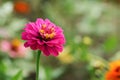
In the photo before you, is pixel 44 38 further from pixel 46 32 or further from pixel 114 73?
pixel 114 73

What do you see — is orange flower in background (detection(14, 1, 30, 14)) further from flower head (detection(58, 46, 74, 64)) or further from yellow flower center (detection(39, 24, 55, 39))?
yellow flower center (detection(39, 24, 55, 39))

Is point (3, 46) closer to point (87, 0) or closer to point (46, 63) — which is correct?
point (46, 63)

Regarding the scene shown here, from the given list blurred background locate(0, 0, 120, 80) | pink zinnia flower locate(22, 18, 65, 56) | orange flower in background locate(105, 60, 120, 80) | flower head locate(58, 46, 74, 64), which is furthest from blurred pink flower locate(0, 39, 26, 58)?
pink zinnia flower locate(22, 18, 65, 56)

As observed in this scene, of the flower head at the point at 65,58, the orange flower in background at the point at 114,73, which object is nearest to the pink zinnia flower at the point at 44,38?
the orange flower in background at the point at 114,73

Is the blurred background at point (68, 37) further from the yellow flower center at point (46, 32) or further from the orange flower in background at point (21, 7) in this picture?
the yellow flower center at point (46, 32)

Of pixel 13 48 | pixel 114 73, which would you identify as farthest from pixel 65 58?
pixel 114 73

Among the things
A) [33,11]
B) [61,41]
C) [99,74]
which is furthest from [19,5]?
[61,41]
